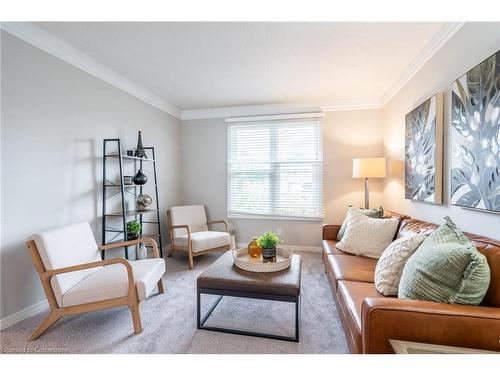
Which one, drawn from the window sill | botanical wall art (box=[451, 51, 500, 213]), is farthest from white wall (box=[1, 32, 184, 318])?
botanical wall art (box=[451, 51, 500, 213])

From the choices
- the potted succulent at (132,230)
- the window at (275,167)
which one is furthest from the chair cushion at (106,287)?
the window at (275,167)

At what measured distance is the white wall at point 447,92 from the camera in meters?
1.51

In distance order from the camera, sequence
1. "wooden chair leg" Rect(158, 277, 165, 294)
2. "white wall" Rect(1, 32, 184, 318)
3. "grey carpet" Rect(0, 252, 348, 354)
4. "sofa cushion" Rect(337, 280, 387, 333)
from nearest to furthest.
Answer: "sofa cushion" Rect(337, 280, 387, 333) < "grey carpet" Rect(0, 252, 348, 354) < "white wall" Rect(1, 32, 184, 318) < "wooden chair leg" Rect(158, 277, 165, 294)

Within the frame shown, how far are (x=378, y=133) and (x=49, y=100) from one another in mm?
4127

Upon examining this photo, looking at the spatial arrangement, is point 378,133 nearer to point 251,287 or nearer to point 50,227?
point 251,287

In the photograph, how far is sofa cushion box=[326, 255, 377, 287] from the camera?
1.81m

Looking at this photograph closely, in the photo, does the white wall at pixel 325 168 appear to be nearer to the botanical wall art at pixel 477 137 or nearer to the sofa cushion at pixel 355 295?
the botanical wall art at pixel 477 137

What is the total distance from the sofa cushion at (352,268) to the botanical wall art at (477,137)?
0.84m

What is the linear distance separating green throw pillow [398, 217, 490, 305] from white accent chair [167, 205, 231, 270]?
2.43 metres

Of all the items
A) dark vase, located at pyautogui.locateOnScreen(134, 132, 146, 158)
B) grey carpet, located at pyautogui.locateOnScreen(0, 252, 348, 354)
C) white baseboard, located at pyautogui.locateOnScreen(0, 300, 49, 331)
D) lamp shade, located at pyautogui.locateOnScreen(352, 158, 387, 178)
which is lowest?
grey carpet, located at pyautogui.locateOnScreen(0, 252, 348, 354)

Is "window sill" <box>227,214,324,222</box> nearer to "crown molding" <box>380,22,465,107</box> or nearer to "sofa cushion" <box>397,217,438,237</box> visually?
"sofa cushion" <box>397,217,438,237</box>

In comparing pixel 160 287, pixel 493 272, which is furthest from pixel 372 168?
pixel 160 287

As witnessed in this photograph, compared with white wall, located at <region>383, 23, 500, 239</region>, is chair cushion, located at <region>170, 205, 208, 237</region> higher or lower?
lower
